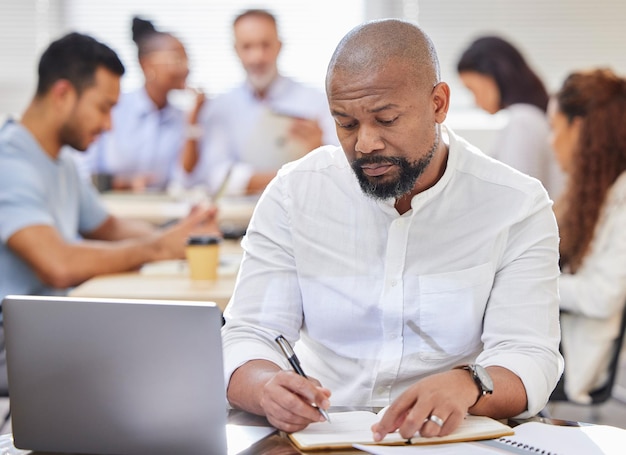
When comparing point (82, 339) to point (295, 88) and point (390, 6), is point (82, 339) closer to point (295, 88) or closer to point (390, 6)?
point (295, 88)

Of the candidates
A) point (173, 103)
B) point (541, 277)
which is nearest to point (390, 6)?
point (173, 103)

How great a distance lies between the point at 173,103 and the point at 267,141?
4.31 ft

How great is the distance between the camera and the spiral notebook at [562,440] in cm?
113

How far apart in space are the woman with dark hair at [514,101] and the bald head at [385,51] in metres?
2.27

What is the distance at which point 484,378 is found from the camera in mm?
1297

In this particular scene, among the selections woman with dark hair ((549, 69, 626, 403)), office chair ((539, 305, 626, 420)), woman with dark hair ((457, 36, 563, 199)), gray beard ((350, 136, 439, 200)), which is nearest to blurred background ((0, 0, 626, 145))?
woman with dark hair ((457, 36, 563, 199))

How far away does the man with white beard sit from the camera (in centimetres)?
422

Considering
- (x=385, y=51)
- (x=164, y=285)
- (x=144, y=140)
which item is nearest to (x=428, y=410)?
(x=385, y=51)

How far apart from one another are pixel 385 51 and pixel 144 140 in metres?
3.65

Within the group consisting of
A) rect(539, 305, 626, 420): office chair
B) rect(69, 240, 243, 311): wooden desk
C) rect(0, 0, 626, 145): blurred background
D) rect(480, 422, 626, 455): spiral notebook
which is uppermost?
rect(0, 0, 626, 145): blurred background

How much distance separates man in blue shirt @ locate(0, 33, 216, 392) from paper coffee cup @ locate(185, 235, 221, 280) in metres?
0.28

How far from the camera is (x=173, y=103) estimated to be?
17.7ft

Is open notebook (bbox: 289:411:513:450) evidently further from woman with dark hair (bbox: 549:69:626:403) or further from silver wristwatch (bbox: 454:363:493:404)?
woman with dark hair (bbox: 549:69:626:403)

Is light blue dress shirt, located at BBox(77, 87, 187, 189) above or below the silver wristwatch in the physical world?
above
